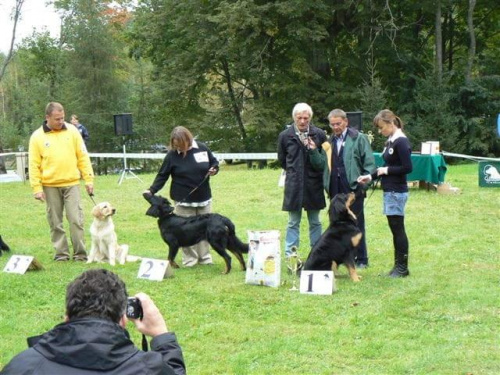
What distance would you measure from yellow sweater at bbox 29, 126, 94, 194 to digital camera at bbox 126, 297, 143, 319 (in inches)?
208

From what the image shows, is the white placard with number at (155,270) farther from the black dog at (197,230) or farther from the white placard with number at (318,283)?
Result: the white placard with number at (318,283)

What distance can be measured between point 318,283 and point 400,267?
101 centimetres

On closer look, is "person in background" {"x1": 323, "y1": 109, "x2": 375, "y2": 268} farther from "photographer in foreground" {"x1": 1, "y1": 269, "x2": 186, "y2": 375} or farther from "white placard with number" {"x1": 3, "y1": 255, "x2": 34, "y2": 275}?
"photographer in foreground" {"x1": 1, "y1": 269, "x2": 186, "y2": 375}

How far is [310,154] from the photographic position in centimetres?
669

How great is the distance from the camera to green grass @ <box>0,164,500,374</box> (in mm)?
4422

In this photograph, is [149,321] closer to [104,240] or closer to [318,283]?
[318,283]

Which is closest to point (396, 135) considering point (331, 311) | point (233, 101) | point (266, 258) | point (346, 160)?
point (346, 160)

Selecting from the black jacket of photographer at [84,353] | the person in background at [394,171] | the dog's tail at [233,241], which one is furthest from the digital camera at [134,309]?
the dog's tail at [233,241]

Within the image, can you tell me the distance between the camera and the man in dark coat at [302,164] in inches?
263

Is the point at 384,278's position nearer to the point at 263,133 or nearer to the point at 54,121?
the point at 54,121

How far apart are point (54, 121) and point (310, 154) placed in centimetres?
279

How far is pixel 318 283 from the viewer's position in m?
6.04

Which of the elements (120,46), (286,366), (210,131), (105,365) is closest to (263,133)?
(210,131)

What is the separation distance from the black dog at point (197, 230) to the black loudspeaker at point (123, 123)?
1075 cm
